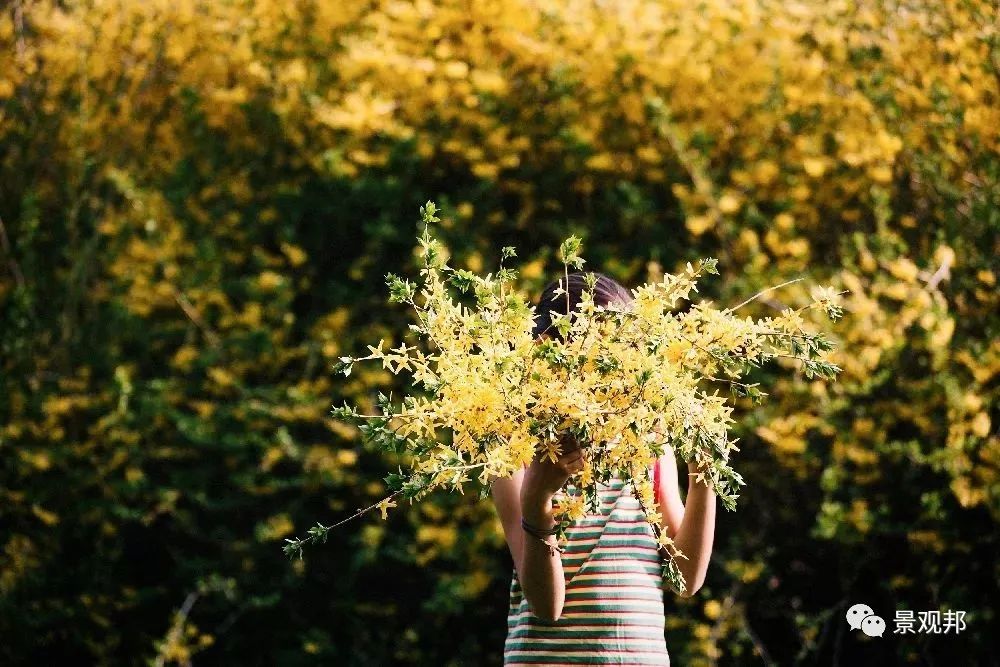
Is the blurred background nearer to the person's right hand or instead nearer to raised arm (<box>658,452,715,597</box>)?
raised arm (<box>658,452,715,597</box>)

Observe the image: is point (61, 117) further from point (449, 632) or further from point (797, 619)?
point (797, 619)

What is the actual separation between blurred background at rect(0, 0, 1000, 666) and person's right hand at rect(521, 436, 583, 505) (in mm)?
1708

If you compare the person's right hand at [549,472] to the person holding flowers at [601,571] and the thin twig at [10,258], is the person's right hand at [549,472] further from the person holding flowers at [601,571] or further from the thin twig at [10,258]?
the thin twig at [10,258]

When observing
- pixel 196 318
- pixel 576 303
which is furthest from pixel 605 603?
pixel 196 318

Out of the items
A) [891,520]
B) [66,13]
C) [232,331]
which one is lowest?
[891,520]

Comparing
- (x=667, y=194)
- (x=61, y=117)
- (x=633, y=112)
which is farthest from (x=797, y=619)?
(x=61, y=117)

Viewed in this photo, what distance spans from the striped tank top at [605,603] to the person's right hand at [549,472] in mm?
134

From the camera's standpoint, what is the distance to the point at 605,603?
5.40 feet

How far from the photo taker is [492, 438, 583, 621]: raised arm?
1.43 metres

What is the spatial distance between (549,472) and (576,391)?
0.48 feet

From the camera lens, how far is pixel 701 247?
131 inches

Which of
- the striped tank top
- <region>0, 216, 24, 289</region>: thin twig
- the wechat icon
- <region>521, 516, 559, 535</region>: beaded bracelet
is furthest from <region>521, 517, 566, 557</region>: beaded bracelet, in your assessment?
<region>0, 216, 24, 289</region>: thin twig

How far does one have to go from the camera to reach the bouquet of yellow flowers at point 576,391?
1.34 meters

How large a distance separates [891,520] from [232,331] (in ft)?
7.00
